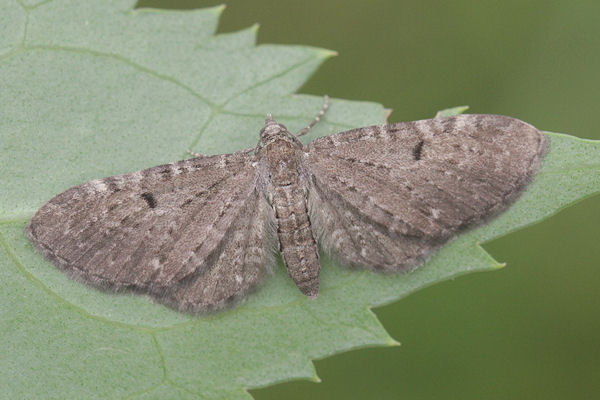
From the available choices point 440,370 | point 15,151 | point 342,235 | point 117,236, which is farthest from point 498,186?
point 15,151

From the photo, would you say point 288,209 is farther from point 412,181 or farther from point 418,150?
point 418,150

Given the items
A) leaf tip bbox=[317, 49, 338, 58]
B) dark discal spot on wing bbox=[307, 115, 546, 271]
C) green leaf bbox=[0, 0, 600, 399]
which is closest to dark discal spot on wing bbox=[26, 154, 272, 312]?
green leaf bbox=[0, 0, 600, 399]

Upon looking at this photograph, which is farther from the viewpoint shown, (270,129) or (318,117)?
(318,117)

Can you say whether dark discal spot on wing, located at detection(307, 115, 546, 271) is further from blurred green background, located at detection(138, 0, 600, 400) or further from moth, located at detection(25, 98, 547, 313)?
blurred green background, located at detection(138, 0, 600, 400)

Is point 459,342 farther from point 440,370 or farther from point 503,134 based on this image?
point 503,134

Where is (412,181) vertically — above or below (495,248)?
above

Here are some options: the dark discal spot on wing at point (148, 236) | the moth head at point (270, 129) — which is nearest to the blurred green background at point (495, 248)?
the moth head at point (270, 129)

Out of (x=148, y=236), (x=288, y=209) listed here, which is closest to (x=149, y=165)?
(x=148, y=236)
